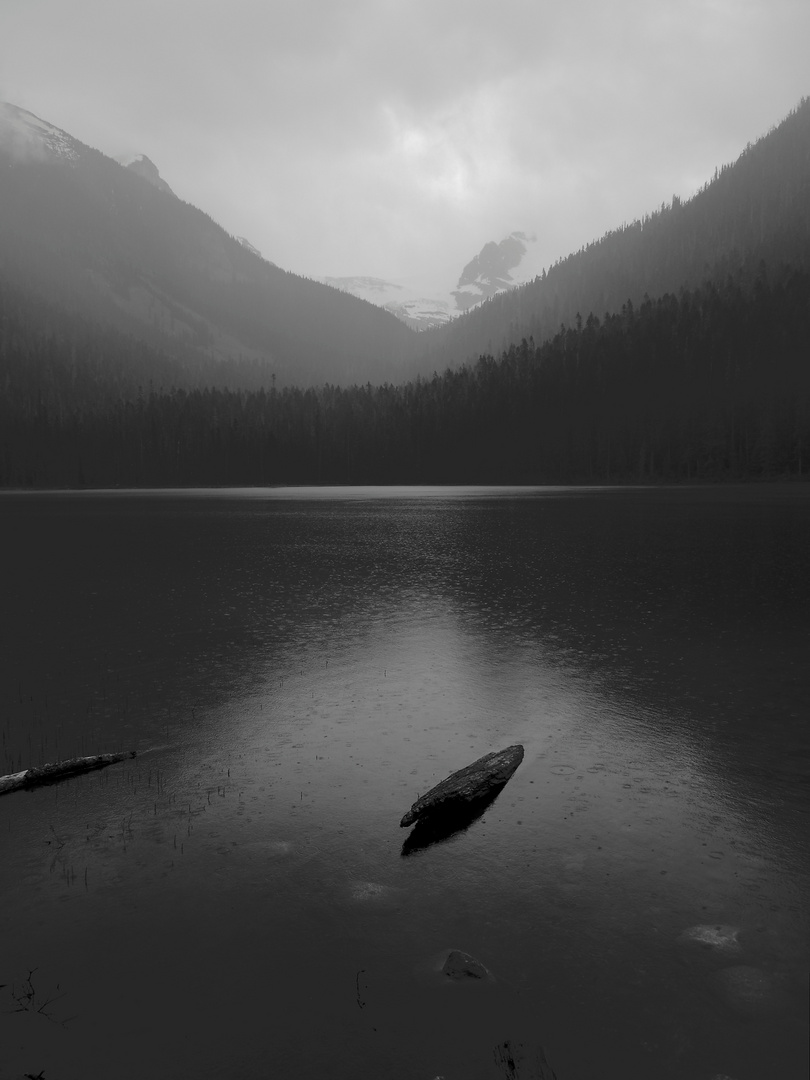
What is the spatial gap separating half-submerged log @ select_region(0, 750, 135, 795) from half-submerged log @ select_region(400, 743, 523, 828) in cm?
724

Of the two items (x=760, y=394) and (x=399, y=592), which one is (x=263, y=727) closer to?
(x=399, y=592)

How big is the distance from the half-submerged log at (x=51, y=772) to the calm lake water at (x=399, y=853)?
0.85 feet

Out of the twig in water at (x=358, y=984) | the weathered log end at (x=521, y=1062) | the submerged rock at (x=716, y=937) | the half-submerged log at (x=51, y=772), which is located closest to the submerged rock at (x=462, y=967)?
the weathered log end at (x=521, y=1062)

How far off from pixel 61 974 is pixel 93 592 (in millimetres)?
31715

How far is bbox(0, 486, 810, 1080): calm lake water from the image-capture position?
7.08m

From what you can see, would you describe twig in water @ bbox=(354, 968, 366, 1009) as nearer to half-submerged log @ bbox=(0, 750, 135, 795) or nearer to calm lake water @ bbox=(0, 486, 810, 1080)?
calm lake water @ bbox=(0, 486, 810, 1080)

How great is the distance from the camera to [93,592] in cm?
3641

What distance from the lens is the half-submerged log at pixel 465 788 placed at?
1164 centimetres

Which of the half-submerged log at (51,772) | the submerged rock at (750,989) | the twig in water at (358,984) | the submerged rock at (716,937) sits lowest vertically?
the submerged rock at (716,937)

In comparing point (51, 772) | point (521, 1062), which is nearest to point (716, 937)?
point (521, 1062)

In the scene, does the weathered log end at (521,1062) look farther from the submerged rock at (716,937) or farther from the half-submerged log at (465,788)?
the half-submerged log at (465,788)

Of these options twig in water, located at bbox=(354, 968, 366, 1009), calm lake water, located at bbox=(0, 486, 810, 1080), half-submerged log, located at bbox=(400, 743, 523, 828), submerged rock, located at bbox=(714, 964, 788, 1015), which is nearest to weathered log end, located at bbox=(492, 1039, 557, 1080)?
calm lake water, located at bbox=(0, 486, 810, 1080)

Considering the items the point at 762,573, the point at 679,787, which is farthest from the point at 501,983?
the point at 762,573

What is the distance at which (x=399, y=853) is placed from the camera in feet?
35.1
